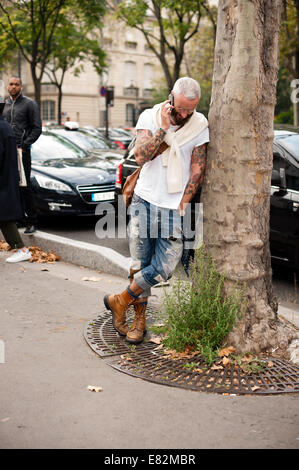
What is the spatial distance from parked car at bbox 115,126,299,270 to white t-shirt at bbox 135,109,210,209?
7.92ft

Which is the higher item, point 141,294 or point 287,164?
point 287,164

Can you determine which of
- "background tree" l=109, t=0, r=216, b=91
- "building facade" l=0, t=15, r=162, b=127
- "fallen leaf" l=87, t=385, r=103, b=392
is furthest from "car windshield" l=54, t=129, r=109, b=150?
"building facade" l=0, t=15, r=162, b=127

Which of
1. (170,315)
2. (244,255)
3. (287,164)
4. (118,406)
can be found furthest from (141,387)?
(287,164)

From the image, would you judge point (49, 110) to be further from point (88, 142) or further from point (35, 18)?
point (88, 142)

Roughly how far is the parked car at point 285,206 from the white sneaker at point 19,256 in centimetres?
293

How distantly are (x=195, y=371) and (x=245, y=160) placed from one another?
1495 millimetres

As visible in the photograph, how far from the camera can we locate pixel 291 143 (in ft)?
21.6

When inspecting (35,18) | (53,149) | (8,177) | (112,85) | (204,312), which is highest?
(112,85)

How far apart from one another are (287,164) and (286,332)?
2.67m

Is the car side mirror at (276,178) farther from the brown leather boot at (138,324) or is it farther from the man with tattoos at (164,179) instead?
the brown leather boot at (138,324)

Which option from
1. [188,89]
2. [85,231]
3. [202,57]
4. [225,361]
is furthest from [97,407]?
[202,57]

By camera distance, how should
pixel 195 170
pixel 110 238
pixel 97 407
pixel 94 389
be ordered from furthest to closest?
pixel 110 238 < pixel 195 170 < pixel 94 389 < pixel 97 407

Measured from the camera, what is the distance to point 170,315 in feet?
13.8

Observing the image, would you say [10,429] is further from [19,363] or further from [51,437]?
[19,363]
